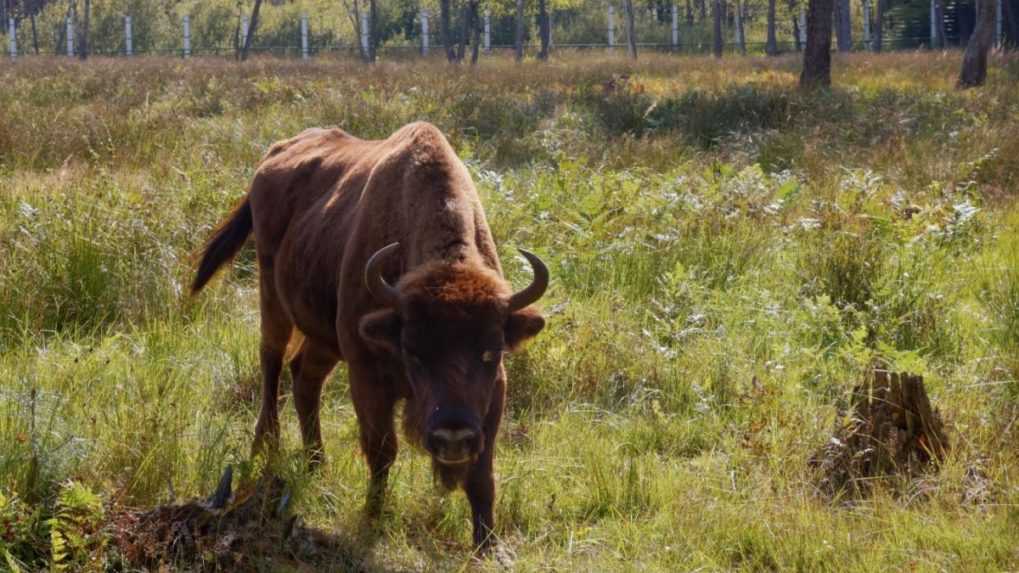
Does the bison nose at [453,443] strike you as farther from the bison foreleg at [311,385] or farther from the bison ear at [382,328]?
the bison foreleg at [311,385]

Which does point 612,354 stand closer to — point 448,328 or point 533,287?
point 533,287

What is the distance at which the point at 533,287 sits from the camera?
418 cm

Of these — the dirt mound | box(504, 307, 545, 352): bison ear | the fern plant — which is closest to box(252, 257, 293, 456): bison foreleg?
the dirt mound

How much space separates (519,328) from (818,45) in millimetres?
18515

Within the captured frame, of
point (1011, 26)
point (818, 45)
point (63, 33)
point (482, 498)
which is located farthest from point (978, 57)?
point (63, 33)

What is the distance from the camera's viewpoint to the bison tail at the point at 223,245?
252 inches

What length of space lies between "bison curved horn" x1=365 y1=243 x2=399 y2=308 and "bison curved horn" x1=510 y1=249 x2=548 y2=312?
1.43 ft

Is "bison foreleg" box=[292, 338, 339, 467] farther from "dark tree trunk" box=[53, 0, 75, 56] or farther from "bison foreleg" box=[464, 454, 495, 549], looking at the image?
"dark tree trunk" box=[53, 0, 75, 56]

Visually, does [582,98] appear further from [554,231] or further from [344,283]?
[344,283]

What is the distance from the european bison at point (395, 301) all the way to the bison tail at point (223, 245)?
38 cm

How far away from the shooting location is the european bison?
4.12 m

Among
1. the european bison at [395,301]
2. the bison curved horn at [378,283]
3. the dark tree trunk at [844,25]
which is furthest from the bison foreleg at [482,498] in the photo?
the dark tree trunk at [844,25]

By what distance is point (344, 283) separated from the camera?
15.6ft

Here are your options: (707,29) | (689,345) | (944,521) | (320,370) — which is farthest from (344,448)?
(707,29)
